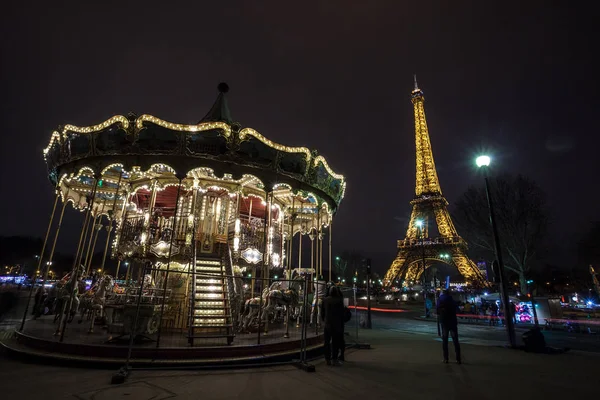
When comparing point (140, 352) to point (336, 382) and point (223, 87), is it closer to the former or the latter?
point (336, 382)

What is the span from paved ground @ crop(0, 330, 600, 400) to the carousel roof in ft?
17.1

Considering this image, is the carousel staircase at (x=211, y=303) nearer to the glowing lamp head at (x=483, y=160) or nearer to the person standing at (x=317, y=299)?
the person standing at (x=317, y=299)

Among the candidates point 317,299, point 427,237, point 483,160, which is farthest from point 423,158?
point 317,299

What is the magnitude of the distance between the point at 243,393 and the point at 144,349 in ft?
9.18

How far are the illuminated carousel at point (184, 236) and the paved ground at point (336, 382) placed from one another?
0.96 m

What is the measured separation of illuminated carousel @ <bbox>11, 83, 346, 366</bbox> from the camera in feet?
23.6

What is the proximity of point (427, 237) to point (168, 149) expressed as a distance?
5025 centimetres

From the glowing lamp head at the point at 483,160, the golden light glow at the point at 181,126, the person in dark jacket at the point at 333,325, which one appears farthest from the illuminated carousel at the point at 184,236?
the glowing lamp head at the point at 483,160

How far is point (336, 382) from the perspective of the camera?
16.9ft

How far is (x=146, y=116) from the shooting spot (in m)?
8.23

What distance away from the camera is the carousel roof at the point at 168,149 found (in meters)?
→ 8.41

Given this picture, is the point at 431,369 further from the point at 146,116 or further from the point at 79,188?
the point at 79,188

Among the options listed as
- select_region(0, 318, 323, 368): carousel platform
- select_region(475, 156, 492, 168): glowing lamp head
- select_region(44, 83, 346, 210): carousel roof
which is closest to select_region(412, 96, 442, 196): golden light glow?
select_region(475, 156, 492, 168): glowing lamp head

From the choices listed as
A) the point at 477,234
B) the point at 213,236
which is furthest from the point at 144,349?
the point at 477,234
